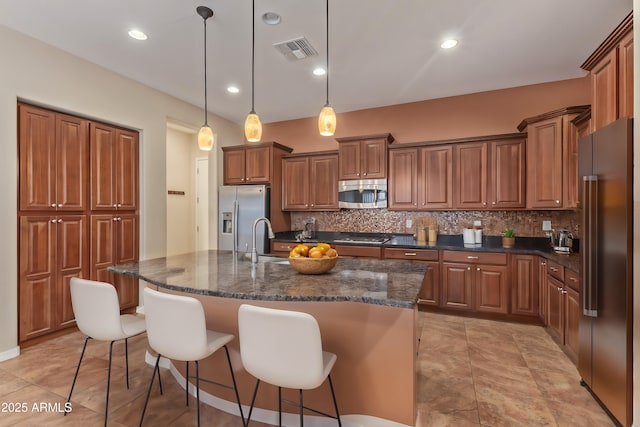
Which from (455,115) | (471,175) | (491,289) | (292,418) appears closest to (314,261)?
(292,418)

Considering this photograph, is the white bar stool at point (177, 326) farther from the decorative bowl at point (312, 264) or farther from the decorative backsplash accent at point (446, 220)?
the decorative backsplash accent at point (446, 220)

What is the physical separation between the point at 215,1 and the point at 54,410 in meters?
3.10

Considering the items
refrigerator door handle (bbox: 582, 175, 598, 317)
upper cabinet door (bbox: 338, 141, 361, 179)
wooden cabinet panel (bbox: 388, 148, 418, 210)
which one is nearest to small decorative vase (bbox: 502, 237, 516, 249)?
wooden cabinet panel (bbox: 388, 148, 418, 210)

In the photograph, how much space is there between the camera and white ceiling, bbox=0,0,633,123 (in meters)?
2.36

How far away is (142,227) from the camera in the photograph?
153 inches

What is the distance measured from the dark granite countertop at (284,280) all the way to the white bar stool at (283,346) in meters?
0.15

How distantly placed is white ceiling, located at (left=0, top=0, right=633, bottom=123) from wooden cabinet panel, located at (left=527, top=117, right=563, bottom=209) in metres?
0.68

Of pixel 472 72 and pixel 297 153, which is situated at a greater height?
pixel 472 72

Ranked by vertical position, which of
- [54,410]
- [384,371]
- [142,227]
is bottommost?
[54,410]

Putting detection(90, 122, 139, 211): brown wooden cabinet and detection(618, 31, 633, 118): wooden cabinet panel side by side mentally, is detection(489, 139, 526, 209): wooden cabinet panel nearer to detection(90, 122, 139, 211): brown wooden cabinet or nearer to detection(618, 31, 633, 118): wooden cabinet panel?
detection(618, 31, 633, 118): wooden cabinet panel

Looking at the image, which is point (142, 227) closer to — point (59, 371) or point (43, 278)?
point (43, 278)

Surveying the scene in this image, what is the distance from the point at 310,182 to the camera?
15.6 feet

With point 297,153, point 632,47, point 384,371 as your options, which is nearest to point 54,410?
point 384,371

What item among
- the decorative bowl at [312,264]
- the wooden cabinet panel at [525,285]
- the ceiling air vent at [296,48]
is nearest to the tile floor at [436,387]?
the wooden cabinet panel at [525,285]
